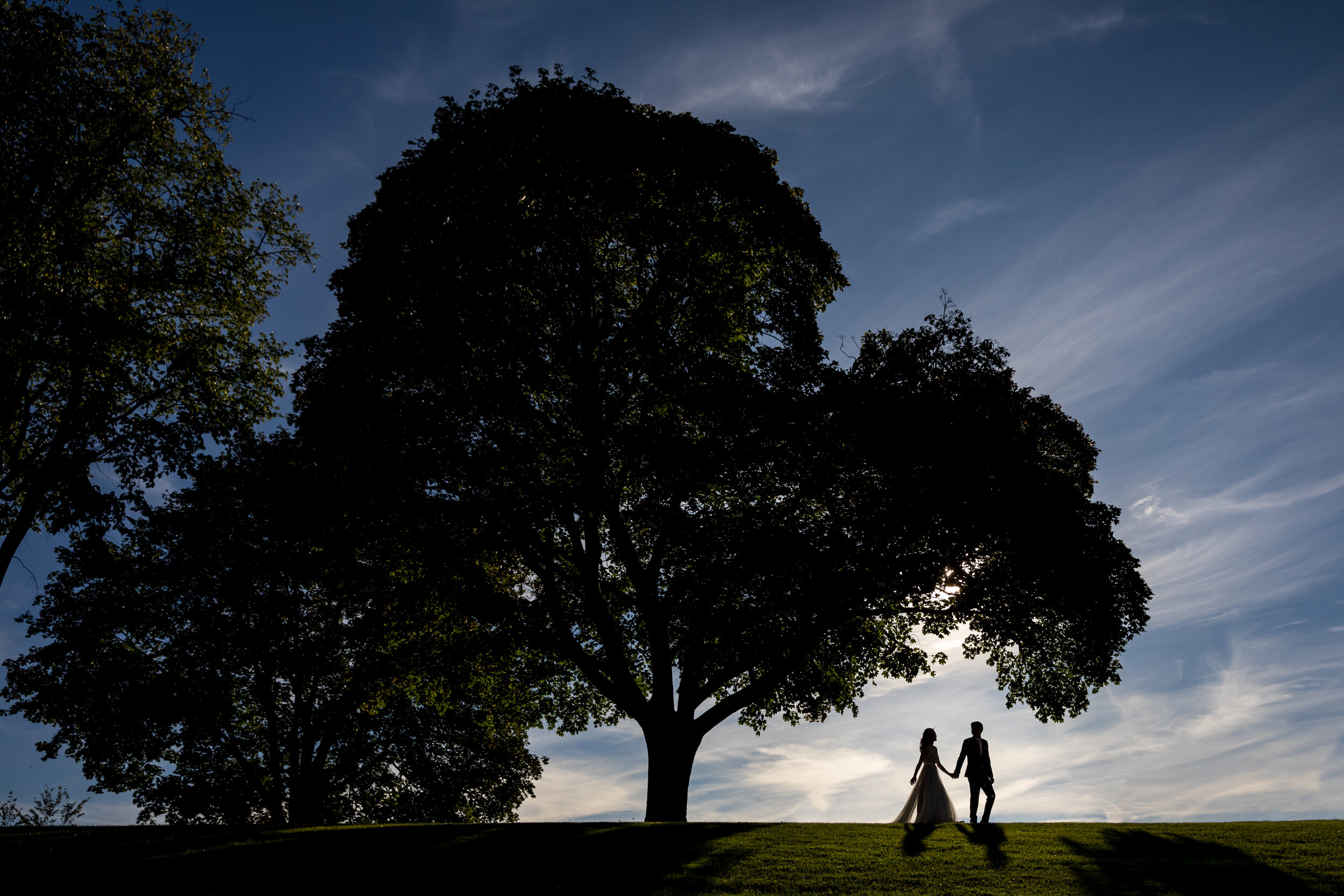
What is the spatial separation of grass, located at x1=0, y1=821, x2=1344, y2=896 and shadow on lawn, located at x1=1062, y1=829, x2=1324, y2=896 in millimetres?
41

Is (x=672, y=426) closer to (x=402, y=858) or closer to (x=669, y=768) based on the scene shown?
(x=669, y=768)

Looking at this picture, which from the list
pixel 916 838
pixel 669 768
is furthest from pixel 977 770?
pixel 669 768

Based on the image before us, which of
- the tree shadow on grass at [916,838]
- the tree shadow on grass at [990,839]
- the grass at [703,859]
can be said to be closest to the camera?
the grass at [703,859]

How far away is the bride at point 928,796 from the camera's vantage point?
19.7 m

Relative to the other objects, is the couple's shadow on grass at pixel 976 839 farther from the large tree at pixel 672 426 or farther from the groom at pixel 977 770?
the large tree at pixel 672 426

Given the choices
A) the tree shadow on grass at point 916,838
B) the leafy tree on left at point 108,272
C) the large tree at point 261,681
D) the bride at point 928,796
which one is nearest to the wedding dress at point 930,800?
the bride at point 928,796

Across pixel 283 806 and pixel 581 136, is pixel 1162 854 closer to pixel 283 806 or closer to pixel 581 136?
pixel 581 136

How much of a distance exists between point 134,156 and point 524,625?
1794 centimetres

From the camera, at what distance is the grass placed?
12812mm

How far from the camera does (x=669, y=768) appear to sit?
22250mm

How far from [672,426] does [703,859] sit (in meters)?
11.0

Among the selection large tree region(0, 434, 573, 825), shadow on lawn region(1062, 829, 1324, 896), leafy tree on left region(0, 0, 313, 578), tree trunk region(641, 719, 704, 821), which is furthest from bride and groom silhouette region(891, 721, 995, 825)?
leafy tree on left region(0, 0, 313, 578)

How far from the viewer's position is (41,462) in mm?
21062

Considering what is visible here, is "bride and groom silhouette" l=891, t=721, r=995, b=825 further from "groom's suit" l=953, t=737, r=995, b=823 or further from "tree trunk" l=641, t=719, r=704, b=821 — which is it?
"tree trunk" l=641, t=719, r=704, b=821
